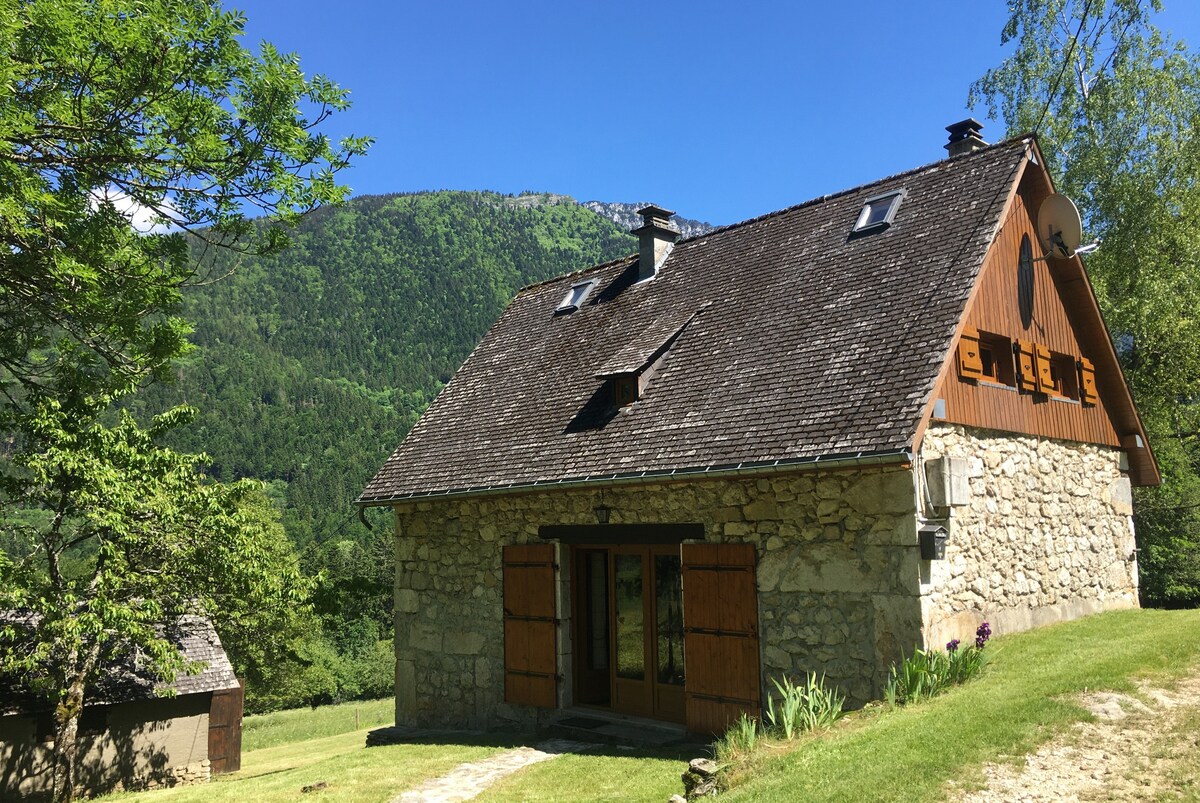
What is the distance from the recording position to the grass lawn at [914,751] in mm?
5805

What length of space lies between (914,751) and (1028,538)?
518 centimetres

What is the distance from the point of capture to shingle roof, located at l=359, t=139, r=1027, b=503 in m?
8.94

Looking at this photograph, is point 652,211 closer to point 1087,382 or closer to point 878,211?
point 878,211

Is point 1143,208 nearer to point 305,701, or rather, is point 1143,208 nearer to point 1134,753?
point 1134,753

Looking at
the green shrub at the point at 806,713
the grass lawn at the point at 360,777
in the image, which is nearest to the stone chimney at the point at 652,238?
the grass lawn at the point at 360,777

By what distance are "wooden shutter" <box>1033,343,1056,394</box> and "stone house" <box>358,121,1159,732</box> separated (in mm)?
51

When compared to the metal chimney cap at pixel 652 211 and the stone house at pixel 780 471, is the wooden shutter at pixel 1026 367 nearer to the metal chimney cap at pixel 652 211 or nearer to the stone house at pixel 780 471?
the stone house at pixel 780 471

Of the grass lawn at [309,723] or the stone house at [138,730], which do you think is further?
the grass lawn at [309,723]

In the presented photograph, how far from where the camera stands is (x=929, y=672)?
779cm

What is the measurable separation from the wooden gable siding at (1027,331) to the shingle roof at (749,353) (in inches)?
21.5

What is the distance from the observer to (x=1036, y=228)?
11359 millimetres

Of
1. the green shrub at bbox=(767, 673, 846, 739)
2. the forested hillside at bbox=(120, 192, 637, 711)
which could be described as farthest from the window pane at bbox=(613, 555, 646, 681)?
the forested hillside at bbox=(120, 192, 637, 711)

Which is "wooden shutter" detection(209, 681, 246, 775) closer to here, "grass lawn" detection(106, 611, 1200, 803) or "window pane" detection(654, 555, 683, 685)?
"grass lawn" detection(106, 611, 1200, 803)

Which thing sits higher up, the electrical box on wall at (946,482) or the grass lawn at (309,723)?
the electrical box on wall at (946,482)
